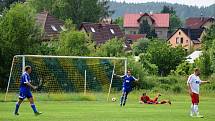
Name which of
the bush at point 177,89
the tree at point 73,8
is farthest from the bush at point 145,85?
the tree at point 73,8

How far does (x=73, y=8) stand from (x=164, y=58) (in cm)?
3748

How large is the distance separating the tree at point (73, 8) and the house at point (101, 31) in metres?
2.98

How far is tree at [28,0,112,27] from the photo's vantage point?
4178 inches

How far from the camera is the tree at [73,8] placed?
10612 centimetres

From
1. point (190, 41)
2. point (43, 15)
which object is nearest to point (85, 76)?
point (43, 15)

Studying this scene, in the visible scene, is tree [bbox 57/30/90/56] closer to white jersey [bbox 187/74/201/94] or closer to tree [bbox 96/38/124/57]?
tree [bbox 96/38/124/57]

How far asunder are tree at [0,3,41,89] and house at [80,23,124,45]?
4566cm

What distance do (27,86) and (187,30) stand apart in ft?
443

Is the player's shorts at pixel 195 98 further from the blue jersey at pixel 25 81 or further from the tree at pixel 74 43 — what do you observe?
the tree at pixel 74 43

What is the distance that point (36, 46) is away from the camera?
5472 cm

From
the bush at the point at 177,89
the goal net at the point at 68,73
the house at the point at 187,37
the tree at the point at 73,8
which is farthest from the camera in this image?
the house at the point at 187,37

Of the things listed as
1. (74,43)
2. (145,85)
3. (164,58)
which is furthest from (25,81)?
(164,58)

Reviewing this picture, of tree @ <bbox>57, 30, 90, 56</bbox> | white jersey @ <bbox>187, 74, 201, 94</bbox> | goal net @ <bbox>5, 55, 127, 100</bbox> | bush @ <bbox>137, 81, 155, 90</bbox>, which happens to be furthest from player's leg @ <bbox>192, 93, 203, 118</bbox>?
tree @ <bbox>57, 30, 90, 56</bbox>

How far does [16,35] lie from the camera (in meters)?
52.1
